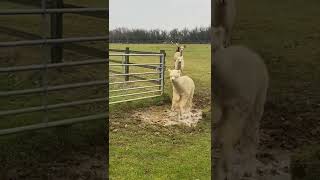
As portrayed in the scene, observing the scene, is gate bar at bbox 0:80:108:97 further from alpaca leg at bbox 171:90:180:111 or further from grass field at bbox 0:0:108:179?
alpaca leg at bbox 171:90:180:111

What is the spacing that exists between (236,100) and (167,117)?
2.42 m

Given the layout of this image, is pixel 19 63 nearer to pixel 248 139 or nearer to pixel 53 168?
pixel 53 168

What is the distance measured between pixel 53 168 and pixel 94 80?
0.68 metres

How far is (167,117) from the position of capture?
557 cm

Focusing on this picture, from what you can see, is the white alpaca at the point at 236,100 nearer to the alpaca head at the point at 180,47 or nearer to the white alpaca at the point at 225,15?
the white alpaca at the point at 225,15

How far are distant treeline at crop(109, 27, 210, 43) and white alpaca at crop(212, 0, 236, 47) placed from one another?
4.13 ft

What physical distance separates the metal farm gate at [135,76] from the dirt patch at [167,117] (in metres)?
0.28

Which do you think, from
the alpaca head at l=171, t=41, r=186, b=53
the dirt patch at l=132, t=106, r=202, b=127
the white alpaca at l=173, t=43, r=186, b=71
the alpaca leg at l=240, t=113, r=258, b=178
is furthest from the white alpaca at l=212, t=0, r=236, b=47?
the dirt patch at l=132, t=106, r=202, b=127

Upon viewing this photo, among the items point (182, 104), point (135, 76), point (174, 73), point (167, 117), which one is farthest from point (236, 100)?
point (135, 76)

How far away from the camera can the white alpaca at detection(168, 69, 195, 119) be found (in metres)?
5.04

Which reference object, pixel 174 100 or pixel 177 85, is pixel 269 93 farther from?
pixel 174 100

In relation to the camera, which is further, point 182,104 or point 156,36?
point 182,104

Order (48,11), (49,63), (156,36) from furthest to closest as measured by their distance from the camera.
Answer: (156,36)
(49,63)
(48,11)

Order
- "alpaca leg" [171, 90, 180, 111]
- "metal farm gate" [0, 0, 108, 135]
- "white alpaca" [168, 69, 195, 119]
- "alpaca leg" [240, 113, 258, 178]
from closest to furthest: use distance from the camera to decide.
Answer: "metal farm gate" [0, 0, 108, 135] < "alpaca leg" [240, 113, 258, 178] < "white alpaca" [168, 69, 195, 119] < "alpaca leg" [171, 90, 180, 111]
